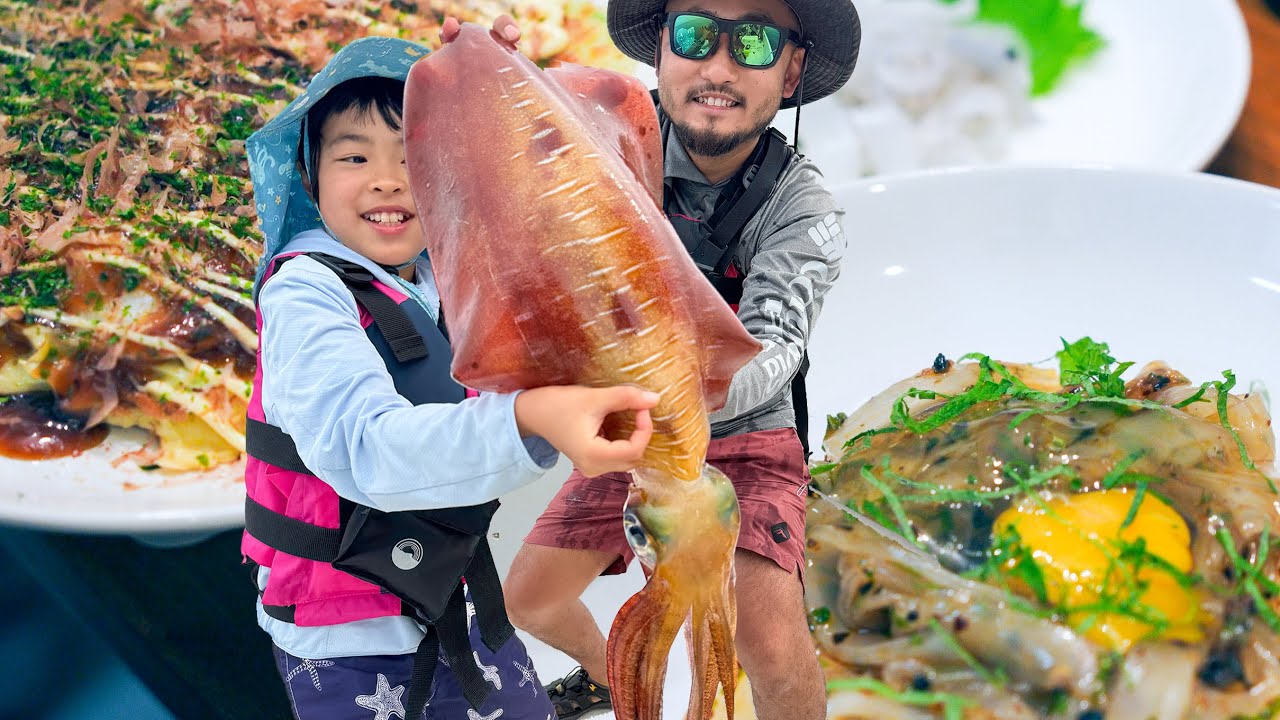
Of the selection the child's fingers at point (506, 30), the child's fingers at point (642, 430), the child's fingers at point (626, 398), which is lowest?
the child's fingers at point (642, 430)

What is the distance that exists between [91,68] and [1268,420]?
3.14 metres

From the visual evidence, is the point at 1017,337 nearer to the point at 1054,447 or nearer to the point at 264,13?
the point at 1054,447

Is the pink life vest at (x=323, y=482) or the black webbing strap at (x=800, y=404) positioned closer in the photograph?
the pink life vest at (x=323, y=482)

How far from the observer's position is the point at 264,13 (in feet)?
10.5

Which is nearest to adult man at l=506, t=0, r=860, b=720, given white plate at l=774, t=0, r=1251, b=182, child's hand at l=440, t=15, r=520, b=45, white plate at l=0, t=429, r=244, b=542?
child's hand at l=440, t=15, r=520, b=45

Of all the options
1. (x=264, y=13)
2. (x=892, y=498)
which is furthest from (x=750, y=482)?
(x=264, y=13)

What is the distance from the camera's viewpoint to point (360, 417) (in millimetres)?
1082

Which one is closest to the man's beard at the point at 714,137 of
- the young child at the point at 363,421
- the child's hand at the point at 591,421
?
the young child at the point at 363,421

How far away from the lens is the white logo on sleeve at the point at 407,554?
53.0 inches

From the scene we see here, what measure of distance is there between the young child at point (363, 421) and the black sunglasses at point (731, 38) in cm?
37

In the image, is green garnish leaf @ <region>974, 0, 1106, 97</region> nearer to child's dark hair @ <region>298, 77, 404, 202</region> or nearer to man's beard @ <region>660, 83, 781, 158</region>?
man's beard @ <region>660, 83, 781, 158</region>

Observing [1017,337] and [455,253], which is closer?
[455,253]

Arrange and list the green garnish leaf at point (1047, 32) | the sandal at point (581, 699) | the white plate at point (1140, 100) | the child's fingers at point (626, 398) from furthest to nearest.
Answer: the green garnish leaf at point (1047, 32)
the white plate at point (1140, 100)
the sandal at point (581, 699)
the child's fingers at point (626, 398)

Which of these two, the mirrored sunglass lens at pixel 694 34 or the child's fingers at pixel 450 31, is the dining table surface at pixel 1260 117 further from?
the child's fingers at pixel 450 31
